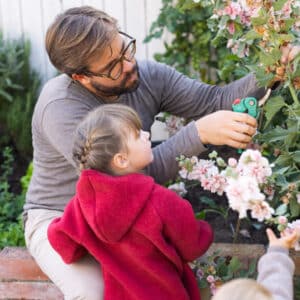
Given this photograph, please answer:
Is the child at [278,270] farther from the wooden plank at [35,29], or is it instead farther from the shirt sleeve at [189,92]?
the wooden plank at [35,29]

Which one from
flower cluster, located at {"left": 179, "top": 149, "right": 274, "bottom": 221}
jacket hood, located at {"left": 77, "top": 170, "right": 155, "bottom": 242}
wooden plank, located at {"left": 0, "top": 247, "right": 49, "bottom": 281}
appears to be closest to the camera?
flower cluster, located at {"left": 179, "top": 149, "right": 274, "bottom": 221}

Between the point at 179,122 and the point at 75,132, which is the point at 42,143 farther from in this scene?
the point at 179,122

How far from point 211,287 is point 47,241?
1.84ft

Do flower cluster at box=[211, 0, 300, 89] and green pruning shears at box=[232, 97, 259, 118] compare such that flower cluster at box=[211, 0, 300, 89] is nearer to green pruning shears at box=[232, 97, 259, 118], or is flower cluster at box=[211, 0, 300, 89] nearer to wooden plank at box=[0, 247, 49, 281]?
green pruning shears at box=[232, 97, 259, 118]

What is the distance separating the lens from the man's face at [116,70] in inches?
92.4

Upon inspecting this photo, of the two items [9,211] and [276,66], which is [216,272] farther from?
[9,211]

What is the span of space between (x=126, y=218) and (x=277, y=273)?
0.47 metres

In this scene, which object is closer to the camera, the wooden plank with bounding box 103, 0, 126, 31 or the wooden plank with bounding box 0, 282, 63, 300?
the wooden plank with bounding box 0, 282, 63, 300

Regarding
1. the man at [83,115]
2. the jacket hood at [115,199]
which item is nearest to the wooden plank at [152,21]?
the man at [83,115]

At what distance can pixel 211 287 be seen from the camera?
232 cm

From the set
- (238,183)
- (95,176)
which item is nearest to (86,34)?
(95,176)

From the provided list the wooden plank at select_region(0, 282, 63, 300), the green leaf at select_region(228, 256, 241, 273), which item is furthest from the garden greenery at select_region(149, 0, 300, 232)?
the wooden plank at select_region(0, 282, 63, 300)

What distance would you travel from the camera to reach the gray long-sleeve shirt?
2.33 metres

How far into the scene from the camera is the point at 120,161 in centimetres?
206
